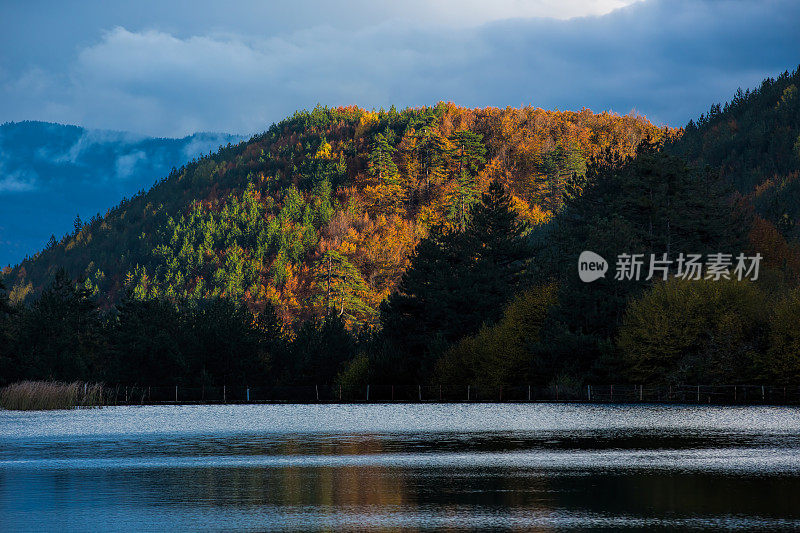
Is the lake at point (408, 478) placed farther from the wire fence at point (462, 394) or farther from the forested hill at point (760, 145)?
the forested hill at point (760, 145)

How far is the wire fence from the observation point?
7425 cm

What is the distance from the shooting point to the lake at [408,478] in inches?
733

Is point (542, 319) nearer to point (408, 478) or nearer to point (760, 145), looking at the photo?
point (408, 478)

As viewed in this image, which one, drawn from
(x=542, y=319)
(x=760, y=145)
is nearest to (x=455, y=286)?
(x=542, y=319)

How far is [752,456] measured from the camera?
30.1m

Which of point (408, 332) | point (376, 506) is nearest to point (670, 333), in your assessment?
point (408, 332)

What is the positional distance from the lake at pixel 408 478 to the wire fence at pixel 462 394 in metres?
25.0

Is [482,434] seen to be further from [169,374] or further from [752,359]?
[169,374]

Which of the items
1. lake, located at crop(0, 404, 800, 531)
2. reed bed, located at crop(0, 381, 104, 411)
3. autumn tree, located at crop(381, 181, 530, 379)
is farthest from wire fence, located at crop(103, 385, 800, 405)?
lake, located at crop(0, 404, 800, 531)

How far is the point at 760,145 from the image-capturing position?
156250mm

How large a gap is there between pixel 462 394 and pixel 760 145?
87.1m

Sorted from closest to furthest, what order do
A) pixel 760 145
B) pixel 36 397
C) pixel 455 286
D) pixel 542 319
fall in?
pixel 36 397, pixel 542 319, pixel 455 286, pixel 760 145

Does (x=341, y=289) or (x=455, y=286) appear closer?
(x=455, y=286)

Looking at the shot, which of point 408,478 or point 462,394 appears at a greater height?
point 408,478
